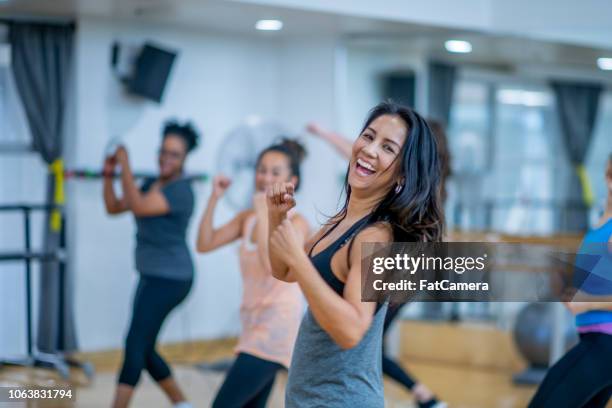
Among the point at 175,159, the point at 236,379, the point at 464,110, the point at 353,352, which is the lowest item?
the point at 236,379

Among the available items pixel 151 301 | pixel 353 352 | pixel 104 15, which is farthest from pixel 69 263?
pixel 353 352

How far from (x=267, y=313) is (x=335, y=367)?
1.44 metres

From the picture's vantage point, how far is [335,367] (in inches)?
82.7

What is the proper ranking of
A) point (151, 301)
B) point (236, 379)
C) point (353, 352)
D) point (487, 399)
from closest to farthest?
point (353, 352), point (236, 379), point (151, 301), point (487, 399)

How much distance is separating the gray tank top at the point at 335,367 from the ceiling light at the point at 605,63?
5.51 m

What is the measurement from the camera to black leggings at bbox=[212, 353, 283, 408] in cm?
327

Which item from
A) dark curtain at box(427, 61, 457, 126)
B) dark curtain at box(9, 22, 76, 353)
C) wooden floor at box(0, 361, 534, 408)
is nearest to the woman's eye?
wooden floor at box(0, 361, 534, 408)

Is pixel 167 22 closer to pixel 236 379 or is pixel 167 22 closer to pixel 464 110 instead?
pixel 464 110

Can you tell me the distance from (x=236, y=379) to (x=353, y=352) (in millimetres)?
1292

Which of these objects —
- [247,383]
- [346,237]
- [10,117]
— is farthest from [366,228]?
[10,117]

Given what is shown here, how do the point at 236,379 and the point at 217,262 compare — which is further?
the point at 217,262

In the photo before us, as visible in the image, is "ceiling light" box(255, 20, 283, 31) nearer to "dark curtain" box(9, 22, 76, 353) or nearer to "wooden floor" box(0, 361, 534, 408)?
"dark curtain" box(9, 22, 76, 353)

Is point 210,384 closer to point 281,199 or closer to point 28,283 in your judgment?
Answer: point 28,283

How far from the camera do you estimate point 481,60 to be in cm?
835
